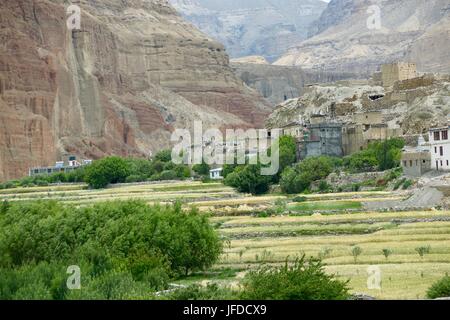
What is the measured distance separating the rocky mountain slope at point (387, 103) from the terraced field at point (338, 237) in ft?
89.2

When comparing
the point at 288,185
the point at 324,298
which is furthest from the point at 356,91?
the point at 324,298

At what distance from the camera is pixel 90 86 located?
194125mm

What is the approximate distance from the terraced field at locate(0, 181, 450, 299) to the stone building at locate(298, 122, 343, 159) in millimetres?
19060

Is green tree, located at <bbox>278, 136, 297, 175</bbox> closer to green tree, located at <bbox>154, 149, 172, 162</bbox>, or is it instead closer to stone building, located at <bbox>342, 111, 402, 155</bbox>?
stone building, located at <bbox>342, 111, 402, 155</bbox>

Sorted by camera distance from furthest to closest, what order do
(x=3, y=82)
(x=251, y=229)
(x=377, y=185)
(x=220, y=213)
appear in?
(x=3, y=82), (x=377, y=185), (x=220, y=213), (x=251, y=229)

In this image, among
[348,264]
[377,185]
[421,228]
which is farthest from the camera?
[377,185]

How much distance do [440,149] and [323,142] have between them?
27138mm

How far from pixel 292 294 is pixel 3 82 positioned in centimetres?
13715

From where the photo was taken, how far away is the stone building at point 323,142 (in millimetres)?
110625

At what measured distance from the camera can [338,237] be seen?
59.2 m

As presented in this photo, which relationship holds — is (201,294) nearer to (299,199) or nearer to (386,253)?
(386,253)

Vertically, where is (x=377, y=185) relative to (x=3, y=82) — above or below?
below

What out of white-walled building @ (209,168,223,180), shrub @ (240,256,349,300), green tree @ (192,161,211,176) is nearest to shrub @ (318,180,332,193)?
Result: white-walled building @ (209,168,223,180)

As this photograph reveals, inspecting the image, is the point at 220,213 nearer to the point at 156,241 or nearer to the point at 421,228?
the point at 421,228
